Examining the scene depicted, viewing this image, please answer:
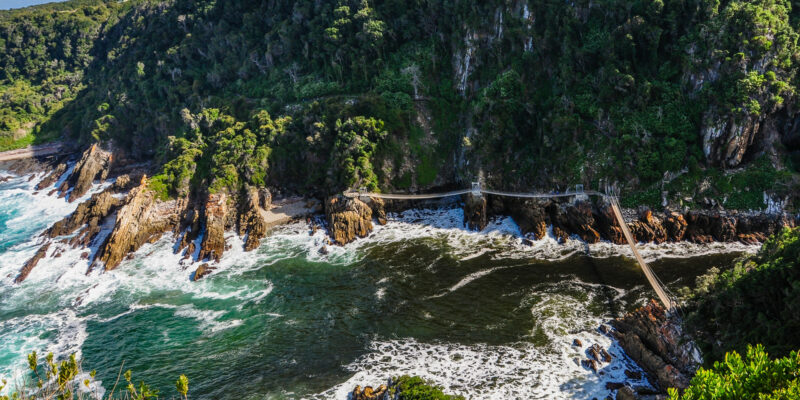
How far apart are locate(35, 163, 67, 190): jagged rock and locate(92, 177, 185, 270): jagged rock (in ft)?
88.8

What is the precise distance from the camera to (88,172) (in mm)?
66375

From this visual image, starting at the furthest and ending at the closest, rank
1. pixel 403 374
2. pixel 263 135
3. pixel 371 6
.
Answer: pixel 371 6, pixel 263 135, pixel 403 374

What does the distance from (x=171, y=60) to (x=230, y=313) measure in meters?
58.1

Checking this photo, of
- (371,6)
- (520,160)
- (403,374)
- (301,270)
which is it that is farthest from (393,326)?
(371,6)

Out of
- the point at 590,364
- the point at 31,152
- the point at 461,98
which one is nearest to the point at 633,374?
the point at 590,364

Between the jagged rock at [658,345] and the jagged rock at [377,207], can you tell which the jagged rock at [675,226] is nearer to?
the jagged rock at [658,345]

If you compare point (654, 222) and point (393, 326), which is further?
point (654, 222)

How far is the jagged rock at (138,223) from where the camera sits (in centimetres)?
4603

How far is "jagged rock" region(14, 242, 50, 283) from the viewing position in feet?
145

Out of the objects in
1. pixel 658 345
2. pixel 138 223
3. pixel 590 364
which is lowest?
pixel 590 364

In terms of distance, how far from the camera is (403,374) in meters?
28.7

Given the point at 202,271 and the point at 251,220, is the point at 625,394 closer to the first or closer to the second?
the point at 202,271

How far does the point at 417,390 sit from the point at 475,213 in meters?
24.7

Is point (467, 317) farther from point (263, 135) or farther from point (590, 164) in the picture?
point (263, 135)
